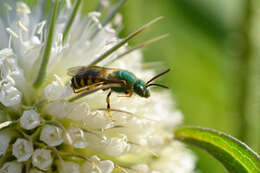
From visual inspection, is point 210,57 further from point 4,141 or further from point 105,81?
point 4,141

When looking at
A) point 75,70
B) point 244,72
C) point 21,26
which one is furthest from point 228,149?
point 244,72

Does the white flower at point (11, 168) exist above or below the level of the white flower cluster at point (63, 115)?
below

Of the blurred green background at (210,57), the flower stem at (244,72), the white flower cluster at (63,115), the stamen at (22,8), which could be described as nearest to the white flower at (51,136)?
the white flower cluster at (63,115)

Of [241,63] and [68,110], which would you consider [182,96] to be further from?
[68,110]

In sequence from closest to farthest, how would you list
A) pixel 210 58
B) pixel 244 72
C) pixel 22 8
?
pixel 22 8 → pixel 244 72 → pixel 210 58

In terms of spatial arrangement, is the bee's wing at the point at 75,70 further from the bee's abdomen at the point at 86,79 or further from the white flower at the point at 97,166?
the white flower at the point at 97,166

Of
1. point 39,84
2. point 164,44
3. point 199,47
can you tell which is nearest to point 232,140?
point 39,84
